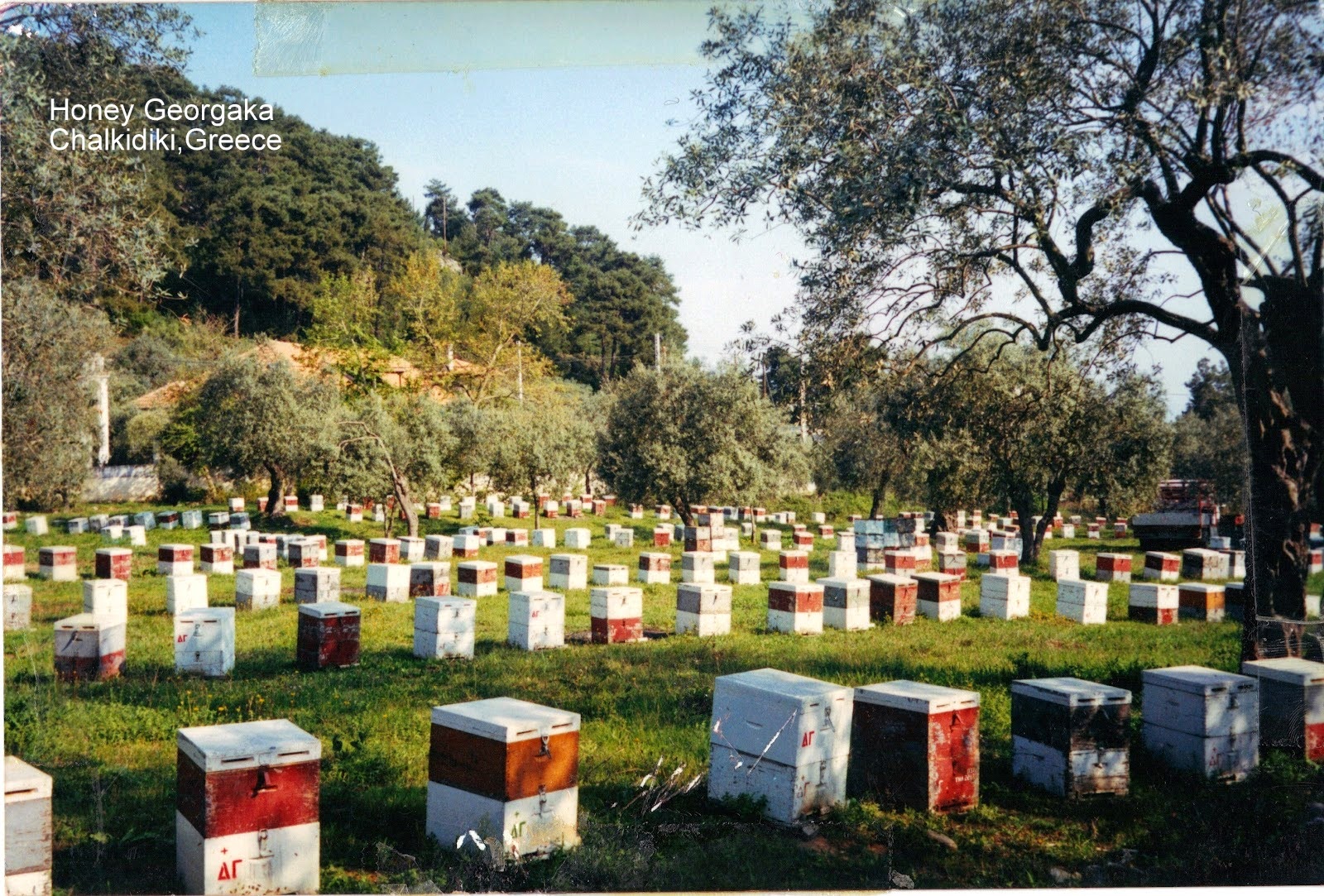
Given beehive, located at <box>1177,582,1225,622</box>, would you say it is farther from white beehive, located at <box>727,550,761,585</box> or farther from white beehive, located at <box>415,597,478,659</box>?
white beehive, located at <box>415,597,478,659</box>

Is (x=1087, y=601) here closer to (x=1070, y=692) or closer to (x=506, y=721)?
(x=1070, y=692)

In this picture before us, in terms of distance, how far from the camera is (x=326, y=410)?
2350 cm

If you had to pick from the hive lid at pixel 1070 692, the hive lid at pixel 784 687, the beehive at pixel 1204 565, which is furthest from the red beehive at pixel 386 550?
the beehive at pixel 1204 565

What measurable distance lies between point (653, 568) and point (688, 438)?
20.3 ft

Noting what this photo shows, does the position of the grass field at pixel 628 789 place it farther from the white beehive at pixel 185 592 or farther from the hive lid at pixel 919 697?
the white beehive at pixel 185 592

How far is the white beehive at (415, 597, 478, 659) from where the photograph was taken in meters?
10.8

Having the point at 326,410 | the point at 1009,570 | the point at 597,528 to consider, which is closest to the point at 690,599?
the point at 1009,570

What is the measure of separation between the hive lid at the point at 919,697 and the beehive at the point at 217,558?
14880 mm

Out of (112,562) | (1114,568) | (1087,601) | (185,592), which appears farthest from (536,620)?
(1114,568)

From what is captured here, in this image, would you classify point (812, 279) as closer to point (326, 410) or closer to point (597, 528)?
point (326, 410)

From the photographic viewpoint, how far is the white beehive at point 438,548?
19.9m

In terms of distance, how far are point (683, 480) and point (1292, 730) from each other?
1677cm

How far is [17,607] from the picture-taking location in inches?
434

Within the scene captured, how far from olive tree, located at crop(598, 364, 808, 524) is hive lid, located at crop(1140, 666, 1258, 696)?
16196 mm
